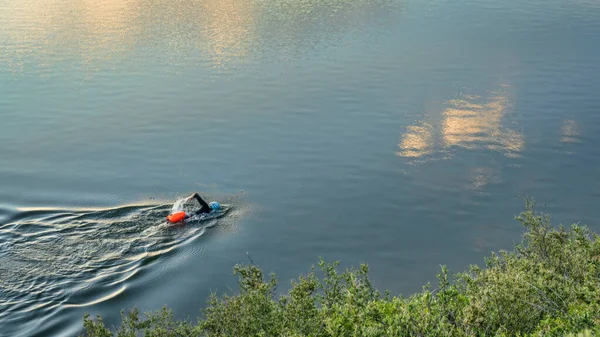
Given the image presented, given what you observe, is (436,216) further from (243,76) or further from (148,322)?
(243,76)

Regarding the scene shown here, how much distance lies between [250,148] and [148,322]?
72.1 feet

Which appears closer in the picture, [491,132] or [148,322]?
[148,322]

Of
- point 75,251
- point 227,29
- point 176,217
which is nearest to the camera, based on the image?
point 75,251

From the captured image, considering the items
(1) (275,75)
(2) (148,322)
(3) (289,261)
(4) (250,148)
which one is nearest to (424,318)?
(2) (148,322)

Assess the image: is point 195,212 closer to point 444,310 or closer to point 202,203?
point 202,203

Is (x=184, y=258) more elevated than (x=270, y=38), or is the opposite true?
(x=270, y=38)

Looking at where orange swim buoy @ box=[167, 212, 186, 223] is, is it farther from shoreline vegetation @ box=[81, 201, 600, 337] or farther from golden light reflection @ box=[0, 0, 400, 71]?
golden light reflection @ box=[0, 0, 400, 71]

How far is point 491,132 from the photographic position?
43906mm

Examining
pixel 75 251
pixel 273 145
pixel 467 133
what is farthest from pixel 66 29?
pixel 467 133

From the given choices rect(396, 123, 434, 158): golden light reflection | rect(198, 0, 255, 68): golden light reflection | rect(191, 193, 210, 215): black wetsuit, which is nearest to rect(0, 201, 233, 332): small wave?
rect(191, 193, 210, 215): black wetsuit

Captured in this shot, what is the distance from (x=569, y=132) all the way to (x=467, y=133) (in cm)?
678

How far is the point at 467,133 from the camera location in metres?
43.9

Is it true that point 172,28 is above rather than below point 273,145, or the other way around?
above

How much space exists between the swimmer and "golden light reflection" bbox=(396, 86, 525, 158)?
42.0 ft
